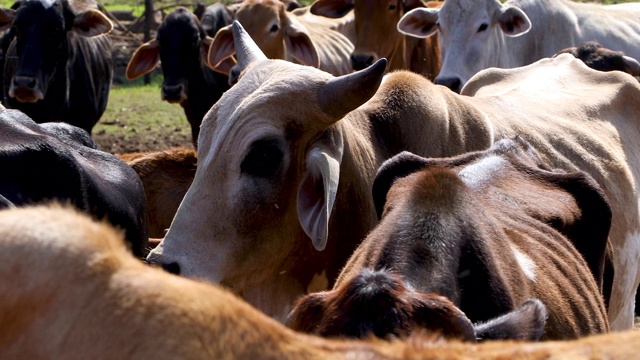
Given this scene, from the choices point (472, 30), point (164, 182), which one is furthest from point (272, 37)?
point (164, 182)

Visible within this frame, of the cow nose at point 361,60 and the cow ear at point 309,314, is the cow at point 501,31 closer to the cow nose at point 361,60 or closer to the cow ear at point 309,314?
the cow nose at point 361,60

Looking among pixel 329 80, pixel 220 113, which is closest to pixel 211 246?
pixel 220 113

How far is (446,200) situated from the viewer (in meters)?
3.01

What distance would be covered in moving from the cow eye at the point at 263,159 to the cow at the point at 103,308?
2.20m

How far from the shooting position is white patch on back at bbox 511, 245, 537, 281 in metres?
3.17

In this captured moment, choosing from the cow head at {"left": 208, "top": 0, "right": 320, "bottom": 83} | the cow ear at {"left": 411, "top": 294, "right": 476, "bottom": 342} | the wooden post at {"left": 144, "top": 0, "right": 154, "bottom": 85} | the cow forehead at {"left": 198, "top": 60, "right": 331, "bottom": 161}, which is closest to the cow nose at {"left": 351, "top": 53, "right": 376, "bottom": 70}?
the cow head at {"left": 208, "top": 0, "right": 320, "bottom": 83}

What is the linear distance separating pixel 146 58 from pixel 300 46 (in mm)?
1769

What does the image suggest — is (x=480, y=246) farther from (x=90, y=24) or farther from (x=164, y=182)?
(x=90, y=24)

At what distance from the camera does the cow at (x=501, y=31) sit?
819cm

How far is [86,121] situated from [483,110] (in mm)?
5952

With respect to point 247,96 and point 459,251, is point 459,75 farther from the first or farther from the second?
point 459,251

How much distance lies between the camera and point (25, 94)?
8.67 metres

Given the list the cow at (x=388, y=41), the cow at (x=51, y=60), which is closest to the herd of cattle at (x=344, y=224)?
the cow at (x=388, y=41)

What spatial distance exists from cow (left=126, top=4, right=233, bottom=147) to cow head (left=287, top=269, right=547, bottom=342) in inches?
291
